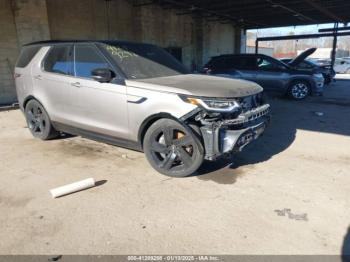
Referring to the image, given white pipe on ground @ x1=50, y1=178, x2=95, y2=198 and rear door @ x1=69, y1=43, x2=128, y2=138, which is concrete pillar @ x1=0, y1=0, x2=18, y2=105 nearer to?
rear door @ x1=69, y1=43, x2=128, y2=138

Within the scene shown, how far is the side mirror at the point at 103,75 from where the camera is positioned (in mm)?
4203

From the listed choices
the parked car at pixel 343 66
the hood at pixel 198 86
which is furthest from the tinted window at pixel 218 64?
the parked car at pixel 343 66

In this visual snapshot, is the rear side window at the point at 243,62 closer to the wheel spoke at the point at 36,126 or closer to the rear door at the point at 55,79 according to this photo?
the rear door at the point at 55,79

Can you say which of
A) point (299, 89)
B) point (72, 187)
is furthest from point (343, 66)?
point (72, 187)

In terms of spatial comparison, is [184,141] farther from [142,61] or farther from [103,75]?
[142,61]

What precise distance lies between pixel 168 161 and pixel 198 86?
107 cm

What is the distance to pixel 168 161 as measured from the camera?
4.08m

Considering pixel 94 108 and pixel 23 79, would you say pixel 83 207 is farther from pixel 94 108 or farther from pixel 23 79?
pixel 23 79

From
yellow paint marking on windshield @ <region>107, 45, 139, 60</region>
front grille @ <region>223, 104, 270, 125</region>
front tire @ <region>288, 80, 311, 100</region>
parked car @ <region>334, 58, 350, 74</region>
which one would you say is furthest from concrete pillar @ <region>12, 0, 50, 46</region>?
parked car @ <region>334, 58, 350, 74</region>

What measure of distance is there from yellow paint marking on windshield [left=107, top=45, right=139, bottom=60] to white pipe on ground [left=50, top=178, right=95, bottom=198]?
1.88 m

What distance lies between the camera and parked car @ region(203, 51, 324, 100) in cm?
1071

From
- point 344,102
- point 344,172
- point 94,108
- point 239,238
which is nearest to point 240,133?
A: point 239,238

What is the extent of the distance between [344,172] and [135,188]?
9.63 feet

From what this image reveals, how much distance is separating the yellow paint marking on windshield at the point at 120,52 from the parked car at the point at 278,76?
6791mm
